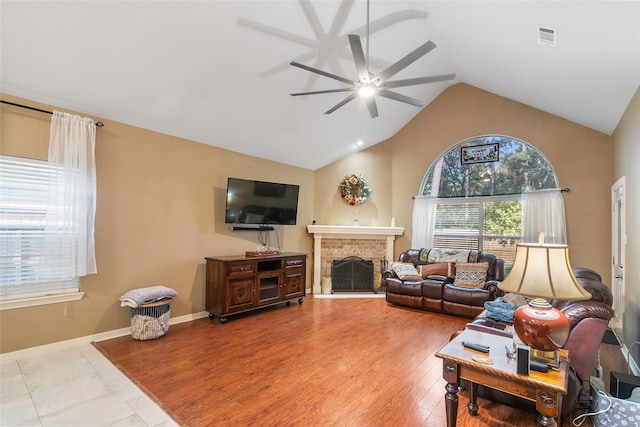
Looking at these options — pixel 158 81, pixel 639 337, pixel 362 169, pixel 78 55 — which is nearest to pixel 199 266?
pixel 158 81

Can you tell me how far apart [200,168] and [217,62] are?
5.59ft

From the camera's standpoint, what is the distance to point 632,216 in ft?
10.4

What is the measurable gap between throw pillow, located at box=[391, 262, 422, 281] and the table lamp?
134 inches

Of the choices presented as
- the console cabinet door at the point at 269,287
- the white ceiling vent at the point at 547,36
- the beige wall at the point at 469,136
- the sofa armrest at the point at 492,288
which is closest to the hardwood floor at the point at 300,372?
the console cabinet door at the point at 269,287

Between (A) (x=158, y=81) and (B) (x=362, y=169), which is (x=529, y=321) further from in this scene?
(B) (x=362, y=169)

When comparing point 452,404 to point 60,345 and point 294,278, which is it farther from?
point 60,345

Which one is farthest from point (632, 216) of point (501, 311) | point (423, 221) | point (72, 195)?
point (72, 195)

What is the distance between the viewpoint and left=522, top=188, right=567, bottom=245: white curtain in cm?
482

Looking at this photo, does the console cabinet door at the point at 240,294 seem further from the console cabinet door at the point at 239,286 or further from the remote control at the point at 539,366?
the remote control at the point at 539,366

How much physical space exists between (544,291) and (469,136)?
190 inches

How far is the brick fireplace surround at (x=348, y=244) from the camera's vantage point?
6.23 metres

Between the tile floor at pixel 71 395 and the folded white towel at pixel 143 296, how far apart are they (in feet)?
2.03

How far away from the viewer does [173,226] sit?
428cm

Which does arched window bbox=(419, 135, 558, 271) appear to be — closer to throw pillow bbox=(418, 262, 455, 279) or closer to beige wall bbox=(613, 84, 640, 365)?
throw pillow bbox=(418, 262, 455, 279)
